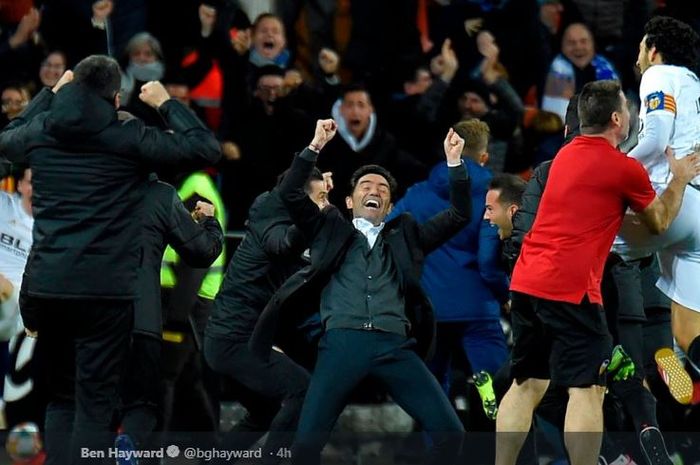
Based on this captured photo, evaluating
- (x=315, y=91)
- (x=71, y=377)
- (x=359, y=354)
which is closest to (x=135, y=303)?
(x=71, y=377)

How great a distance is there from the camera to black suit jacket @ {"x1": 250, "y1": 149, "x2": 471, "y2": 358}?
8875mm

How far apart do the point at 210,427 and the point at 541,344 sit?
2880 millimetres

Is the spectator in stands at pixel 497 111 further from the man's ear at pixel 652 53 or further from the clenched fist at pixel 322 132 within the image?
the clenched fist at pixel 322 132

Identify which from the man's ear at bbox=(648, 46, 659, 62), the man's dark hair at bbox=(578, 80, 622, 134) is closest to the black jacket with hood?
the man's dark hair at bbox=(578, 80, 622, 134)

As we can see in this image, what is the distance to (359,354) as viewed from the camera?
8.74 meters

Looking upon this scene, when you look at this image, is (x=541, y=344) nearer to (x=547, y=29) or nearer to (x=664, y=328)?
(x=664, y=328)

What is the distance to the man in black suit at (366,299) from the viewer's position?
8.73 metres

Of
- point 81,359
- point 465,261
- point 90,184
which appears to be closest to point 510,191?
point 465,261

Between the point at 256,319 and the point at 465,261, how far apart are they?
54.5 inches

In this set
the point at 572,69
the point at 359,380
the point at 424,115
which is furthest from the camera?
the point at 572,69

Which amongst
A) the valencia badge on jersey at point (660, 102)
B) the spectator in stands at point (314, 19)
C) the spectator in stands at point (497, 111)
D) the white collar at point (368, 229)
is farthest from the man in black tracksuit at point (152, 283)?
the spectator in stands at point (314, 19)

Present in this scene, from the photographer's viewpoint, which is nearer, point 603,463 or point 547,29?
point 603,463

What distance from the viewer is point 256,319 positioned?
9.70 meters

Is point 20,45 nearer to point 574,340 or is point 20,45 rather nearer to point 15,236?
point 15,236
